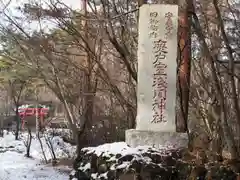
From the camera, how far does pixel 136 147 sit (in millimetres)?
4832

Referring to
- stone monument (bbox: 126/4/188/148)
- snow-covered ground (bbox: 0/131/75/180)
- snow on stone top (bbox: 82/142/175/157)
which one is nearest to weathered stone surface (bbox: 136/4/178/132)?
stone monument (bbox: 126/4/188/148)

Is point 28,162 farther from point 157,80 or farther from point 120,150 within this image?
point 157,80

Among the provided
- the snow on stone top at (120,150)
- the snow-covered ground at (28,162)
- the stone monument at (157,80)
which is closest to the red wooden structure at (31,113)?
the snow-covered ground at (28,162)

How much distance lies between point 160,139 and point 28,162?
833cm

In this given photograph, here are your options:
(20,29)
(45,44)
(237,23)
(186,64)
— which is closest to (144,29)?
(186,64)

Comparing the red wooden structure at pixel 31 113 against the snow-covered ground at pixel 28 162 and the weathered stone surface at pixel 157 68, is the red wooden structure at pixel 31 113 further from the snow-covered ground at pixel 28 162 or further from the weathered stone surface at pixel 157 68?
the weathered stone surface at pixel 157 68

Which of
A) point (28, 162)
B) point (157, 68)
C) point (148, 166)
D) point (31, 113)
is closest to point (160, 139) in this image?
point (148, 166)

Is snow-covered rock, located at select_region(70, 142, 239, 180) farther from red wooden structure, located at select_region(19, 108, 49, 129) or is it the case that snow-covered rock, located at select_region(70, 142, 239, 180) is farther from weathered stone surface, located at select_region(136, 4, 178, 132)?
red wooden structure, located at select_region(19, 108, 49, 129)

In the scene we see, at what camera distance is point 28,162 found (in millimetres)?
12367

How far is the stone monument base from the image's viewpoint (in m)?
4.89

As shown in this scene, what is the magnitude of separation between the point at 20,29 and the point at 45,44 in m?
0.81

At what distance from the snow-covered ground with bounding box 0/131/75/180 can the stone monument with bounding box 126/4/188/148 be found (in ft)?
17.2

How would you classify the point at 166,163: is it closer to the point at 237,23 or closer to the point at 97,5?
the point at 237,23

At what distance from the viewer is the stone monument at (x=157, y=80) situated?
4.92 m
